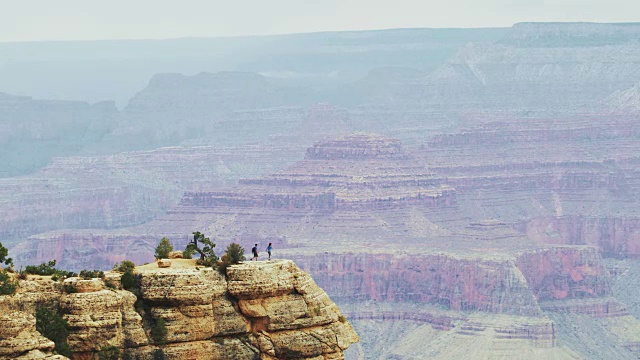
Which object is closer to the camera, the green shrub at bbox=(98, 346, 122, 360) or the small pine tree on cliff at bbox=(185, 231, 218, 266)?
the green shrub at bbox=(98, 346, 122, 360)

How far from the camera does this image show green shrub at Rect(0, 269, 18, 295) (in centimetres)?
3844

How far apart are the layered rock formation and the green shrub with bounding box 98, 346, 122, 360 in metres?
0.07

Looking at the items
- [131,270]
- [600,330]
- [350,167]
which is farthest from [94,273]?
[350,167]

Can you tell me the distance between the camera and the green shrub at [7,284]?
3844 centimetres

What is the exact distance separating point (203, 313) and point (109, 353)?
2.14 metres

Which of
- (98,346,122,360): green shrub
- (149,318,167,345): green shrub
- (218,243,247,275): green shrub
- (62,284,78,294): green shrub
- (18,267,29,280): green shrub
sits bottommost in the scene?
(98,346,122,360): green shrub

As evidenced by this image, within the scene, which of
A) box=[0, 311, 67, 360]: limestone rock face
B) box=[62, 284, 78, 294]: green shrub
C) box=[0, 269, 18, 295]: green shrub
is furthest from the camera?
box=[62, 284, 78, 294]: green shrub

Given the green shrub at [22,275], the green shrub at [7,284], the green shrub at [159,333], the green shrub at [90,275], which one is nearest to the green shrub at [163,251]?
the green shrub at [90,275]

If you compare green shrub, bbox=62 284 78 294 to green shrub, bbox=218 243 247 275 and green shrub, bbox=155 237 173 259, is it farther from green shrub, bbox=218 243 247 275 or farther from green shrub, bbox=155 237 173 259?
green shrub, bbox=155 237 173 259

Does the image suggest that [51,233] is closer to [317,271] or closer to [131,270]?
[317,271]

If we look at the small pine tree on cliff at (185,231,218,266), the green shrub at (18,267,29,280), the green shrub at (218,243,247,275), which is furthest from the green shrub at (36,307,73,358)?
the small pine tree on cliff at (185,231,218,266)

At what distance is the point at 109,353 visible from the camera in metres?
38.9

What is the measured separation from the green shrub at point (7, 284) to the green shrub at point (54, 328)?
1.76ft

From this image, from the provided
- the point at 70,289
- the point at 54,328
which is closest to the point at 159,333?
the point at 70,289
